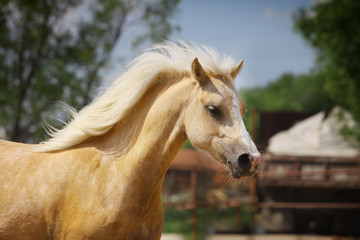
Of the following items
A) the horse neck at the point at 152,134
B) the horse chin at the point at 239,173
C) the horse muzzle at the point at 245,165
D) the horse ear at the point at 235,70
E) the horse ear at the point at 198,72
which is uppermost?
the horse ear at the point at 235,70

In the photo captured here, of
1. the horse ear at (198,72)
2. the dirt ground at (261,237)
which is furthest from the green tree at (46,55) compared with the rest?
the horse ear at (198,72)

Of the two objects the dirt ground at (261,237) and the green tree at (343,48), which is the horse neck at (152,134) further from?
the green tree at (343,48)

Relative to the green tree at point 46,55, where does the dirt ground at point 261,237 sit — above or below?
below

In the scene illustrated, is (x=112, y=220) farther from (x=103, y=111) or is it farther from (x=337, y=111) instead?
(x=337, y=111)

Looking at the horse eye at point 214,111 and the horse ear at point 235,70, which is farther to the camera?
the horse ear at point 235,70

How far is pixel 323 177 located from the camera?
10.8 m

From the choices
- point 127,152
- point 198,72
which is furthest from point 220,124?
point 127,152

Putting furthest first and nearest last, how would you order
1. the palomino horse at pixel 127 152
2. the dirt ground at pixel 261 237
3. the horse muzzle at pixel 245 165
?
the dirt ground at pixel 261 237
the palomino horse at pixel 127 152
the horse muzzle at pixel 245 165

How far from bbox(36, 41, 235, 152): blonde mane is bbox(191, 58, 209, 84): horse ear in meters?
0.13

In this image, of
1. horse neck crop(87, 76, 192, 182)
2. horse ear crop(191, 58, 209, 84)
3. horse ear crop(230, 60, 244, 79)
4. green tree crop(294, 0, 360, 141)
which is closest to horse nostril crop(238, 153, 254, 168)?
horse neck crop(87, 76, 192, 182)

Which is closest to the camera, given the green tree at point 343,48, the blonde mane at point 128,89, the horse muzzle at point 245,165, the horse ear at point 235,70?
the horse muzzle at point 245,165

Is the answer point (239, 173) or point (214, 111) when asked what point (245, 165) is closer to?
point (239, 173)

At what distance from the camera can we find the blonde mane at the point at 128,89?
10.0ft

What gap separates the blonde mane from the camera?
10.0 feet
